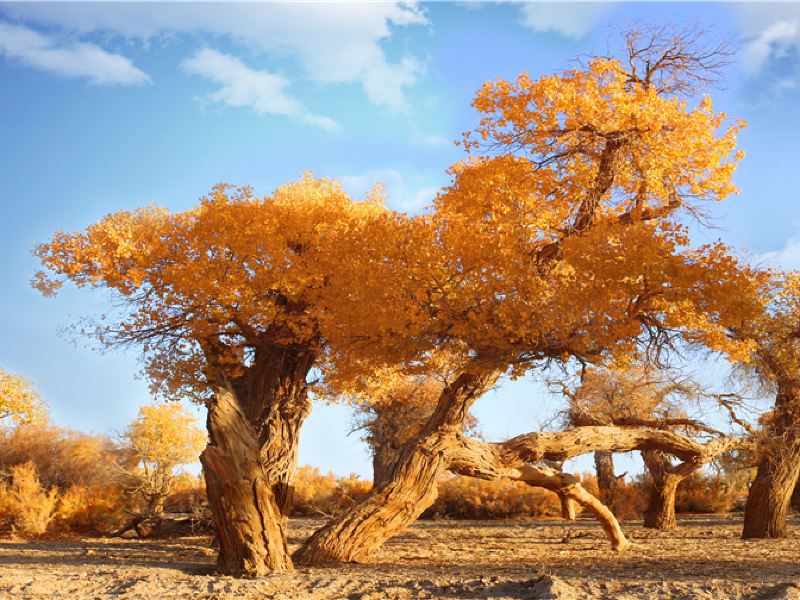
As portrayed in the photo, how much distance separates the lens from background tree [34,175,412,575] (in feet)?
52.6

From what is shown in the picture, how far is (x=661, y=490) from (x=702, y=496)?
857cm

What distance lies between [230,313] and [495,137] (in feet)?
23.0

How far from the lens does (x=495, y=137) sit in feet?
44.9

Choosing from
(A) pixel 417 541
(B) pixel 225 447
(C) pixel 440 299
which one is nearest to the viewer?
(B) pixel 225 447

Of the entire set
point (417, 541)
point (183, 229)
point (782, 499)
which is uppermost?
point (183, 229)

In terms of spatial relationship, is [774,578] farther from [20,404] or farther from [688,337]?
[20,404]

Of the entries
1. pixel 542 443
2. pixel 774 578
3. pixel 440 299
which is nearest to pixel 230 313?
pixel 440 299

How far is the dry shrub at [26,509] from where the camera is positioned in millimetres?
18688

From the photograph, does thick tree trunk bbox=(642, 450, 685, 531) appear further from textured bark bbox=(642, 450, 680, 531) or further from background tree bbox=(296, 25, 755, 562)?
background tree bbox=(296, 25, 755, 562)

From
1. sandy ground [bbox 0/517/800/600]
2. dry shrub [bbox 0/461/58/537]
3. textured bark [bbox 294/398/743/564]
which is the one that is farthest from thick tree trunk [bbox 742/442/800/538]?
dry shrub [bbox 0/461/58/537]

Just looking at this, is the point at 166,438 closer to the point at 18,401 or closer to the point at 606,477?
the point at 18,401

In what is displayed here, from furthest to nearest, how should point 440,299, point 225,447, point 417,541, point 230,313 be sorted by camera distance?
1. point 230,313
2. point 417,541
3. point 440,299
4. point 225,447

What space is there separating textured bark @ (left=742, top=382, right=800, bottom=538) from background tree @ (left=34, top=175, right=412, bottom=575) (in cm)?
884

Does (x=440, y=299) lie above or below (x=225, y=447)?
above
